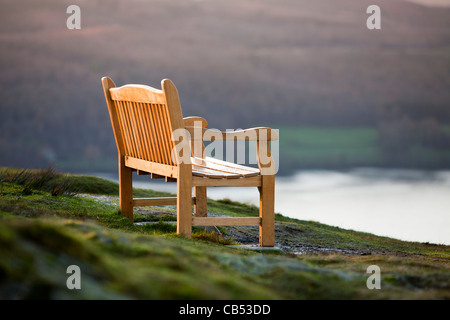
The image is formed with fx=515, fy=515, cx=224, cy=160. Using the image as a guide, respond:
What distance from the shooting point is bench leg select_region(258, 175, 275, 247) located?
18.5 ft

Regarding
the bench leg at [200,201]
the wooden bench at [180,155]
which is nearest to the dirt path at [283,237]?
the bench leg at [200,201]

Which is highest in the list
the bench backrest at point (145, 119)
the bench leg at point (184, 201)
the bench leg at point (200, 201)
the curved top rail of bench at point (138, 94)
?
the curved top rail of bench at point (138, 94)

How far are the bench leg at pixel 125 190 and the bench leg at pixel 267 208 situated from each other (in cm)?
192

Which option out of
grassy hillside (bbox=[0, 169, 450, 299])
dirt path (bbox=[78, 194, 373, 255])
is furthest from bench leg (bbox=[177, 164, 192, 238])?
grassy hillside (bbox=[0, 169, 450, 299])

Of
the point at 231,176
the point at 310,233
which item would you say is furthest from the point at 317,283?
the point at 310,233

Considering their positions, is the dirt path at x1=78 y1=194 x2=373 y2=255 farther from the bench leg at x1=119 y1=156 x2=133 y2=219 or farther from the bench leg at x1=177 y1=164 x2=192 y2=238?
the bench leg at x1=177 y1=164 x2=192 y2=238

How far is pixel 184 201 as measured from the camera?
535 cm

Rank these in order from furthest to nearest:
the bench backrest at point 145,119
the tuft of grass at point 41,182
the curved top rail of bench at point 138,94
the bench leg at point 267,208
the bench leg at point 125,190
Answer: the tuft of grass at point 41,182 < the bench leg at point 125,190 < the bench leg at point 267,208 < the curved top rail of bench at point 138,94 < the bench backrest at point 145,119

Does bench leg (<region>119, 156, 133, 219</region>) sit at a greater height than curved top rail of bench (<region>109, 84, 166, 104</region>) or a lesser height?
lesser

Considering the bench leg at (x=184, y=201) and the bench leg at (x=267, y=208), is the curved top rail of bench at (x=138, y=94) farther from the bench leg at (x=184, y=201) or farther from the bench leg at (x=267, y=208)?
the bench leg at (x=267, y=208)

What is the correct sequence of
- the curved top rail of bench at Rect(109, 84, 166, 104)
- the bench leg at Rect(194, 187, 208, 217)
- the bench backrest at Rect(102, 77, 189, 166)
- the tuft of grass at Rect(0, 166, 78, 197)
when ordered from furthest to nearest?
the tuft of grass at Rect(0, 166, 78, 197)
the bench leg at Rect(194, 187, 208, 217)
the curved top rail of bench at Rect(109, 84, 166, 104)
the bench backrest at Rect(102, 77, 189, 166)

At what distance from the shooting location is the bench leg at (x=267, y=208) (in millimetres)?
5633

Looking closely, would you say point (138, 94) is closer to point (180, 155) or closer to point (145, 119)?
point (145, 119)
